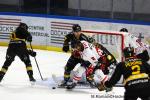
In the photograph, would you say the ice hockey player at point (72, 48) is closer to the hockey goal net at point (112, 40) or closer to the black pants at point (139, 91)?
the hockey goal net at point (112, 40)

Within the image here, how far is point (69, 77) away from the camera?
10852 mm

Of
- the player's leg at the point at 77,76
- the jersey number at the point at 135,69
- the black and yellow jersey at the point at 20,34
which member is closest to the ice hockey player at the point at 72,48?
the player's leg at the point at 77,76

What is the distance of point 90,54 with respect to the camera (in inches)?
396

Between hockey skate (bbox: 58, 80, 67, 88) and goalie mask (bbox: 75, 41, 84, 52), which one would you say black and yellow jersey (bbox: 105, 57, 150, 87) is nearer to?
goalie mask (bbox: 75, 41, 84, 52)

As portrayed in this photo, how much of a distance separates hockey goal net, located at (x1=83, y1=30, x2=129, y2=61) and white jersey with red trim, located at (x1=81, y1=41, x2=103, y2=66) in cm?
82

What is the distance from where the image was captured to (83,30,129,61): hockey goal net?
10941 mm

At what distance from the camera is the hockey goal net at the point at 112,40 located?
35.9 feet

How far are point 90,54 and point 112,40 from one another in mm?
1278

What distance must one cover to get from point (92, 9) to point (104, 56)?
614 cm

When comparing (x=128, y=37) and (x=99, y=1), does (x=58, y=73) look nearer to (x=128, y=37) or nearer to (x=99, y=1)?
(x=128, y=37)

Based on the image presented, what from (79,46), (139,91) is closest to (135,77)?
(139,91)

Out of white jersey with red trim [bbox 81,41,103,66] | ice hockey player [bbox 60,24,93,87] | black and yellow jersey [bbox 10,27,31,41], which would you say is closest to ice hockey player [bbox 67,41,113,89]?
white jersey with red trim [bbox 81,41,103,66]

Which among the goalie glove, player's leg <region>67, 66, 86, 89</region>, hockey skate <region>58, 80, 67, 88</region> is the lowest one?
hockey skate <region>58, 80, 67, 88</region>

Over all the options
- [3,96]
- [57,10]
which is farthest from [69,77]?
[57,10]
